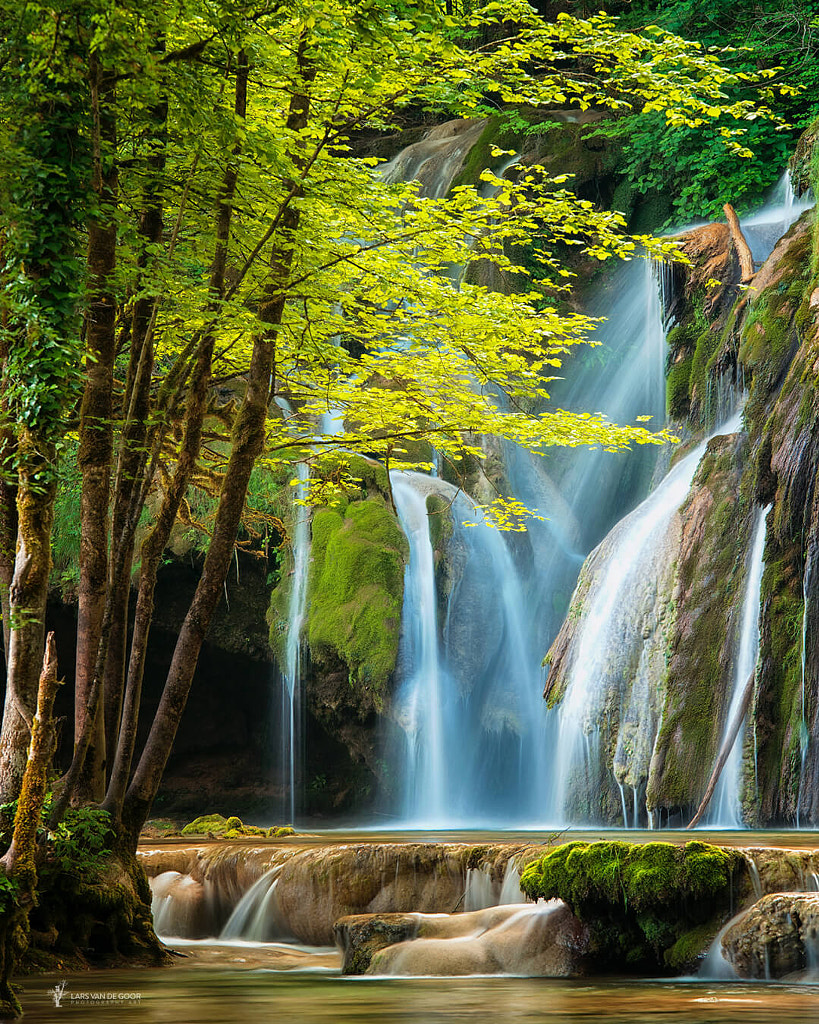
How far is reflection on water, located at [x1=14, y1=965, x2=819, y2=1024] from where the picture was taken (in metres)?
4.77

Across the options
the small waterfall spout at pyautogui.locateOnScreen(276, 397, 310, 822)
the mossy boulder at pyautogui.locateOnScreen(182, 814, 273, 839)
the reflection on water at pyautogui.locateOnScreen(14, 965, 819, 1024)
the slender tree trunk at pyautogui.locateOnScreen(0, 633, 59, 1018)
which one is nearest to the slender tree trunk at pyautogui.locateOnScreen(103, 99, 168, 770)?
the reflection on water at pyautogui.locateOnScreen(14, 965, 819, 1024)

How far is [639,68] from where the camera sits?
7.19 m

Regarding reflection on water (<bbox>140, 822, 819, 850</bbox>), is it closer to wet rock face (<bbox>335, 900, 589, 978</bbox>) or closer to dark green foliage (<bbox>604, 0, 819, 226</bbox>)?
wet rock face (<bbox>335, 900, 589, 978</bbox>)

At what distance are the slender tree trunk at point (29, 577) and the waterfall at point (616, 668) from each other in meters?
8.63

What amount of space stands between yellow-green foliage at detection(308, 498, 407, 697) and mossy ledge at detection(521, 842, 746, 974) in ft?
27.8

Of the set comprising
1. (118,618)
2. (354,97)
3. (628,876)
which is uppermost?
(354,97)

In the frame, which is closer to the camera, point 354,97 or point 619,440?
point 354,97

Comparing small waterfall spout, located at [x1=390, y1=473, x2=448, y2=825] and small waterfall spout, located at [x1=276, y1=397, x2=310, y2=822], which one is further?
small waterfall spout, located at [x1=276, y1=397, x2=310, y2=822]

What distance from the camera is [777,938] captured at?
6.06 meters

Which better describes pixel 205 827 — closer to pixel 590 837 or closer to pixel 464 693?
pixel 464 693

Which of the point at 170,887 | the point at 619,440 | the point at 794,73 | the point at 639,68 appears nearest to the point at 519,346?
the point at 619,440

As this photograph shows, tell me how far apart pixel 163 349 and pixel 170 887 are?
4.93 m

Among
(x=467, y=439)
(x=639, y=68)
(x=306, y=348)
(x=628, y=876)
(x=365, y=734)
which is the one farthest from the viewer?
(x=467, y=439)

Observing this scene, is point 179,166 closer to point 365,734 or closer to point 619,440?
point 619,440
